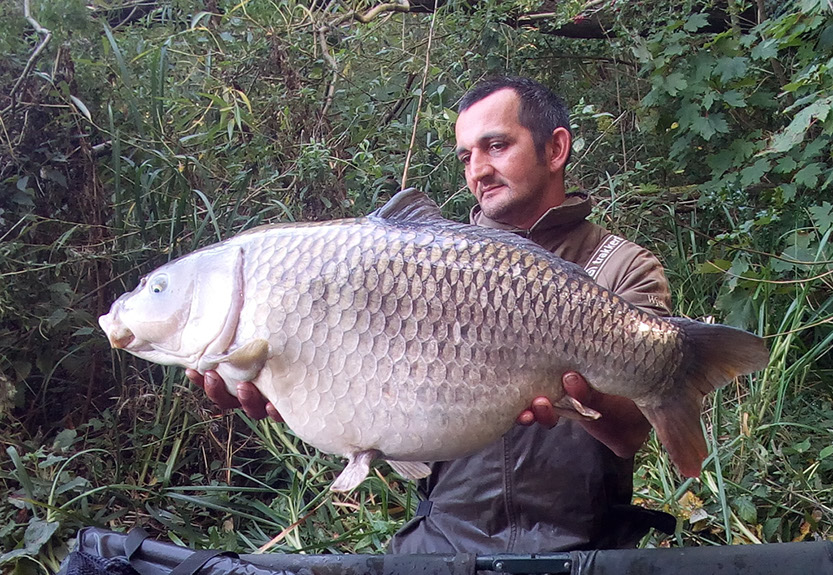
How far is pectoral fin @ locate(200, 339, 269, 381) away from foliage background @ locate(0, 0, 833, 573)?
1054 millimetres

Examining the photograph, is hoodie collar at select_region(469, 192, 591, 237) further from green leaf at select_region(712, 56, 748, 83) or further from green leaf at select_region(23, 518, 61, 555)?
green leaf at select_region(712, 56, 748, 83)

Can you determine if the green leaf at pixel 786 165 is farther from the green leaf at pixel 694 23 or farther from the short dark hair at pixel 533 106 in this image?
the short dark hair at pixel 533 106

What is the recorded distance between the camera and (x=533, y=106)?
4.57 feet

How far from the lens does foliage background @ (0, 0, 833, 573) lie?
2.01m

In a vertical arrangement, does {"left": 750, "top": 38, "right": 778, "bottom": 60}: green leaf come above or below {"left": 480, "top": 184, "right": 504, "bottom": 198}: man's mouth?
above

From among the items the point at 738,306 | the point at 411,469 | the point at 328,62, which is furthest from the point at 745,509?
the point at 328,62

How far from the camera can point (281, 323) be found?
89 centimetres

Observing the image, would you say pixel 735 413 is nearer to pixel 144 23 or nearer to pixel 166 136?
pixel 166 136

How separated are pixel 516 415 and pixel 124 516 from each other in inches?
61.6

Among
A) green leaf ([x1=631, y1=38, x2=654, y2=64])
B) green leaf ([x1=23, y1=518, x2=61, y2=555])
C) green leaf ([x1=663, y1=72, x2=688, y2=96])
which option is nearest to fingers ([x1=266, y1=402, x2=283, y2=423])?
green leaf ([x1=23, y1=518, x2=61, y2=555])

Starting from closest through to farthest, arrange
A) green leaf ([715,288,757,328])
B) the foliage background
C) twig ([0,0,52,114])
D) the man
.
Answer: the man, the foliage background, twig ([0,0,52,114]), green leaf ([715,288,757,328])

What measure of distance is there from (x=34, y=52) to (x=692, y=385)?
2.16 metres

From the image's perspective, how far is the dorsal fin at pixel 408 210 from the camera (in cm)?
97

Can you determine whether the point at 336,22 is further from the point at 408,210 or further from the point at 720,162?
the point at 408,210
